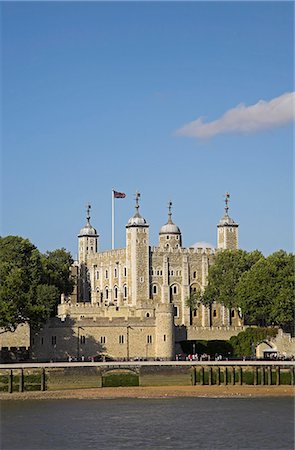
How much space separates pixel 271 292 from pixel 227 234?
987 inches

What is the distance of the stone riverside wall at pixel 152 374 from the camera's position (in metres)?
78.2

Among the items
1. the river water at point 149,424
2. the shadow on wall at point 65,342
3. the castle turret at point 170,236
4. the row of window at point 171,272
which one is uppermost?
the castle turret at point 170,236

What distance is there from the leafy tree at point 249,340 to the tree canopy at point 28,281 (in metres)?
16.3

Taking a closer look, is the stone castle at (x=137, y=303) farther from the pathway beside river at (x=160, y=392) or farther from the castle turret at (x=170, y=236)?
the pathway beside river at (x=160, y=392)

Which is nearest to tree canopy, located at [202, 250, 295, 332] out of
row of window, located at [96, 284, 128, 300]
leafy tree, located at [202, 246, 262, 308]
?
leafy tree, located at [202, 246, 262, 308]

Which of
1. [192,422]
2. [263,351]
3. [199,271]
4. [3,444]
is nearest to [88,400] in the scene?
[192,422]

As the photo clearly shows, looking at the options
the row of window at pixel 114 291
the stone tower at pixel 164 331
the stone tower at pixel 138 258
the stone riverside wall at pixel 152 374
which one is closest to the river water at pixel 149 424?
the stone riverside wall at pixel 152 374

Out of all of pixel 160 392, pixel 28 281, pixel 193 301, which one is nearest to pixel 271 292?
pixel 193 301

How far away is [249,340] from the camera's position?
102 meters

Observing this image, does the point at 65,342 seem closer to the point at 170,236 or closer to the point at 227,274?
the point at 227,274

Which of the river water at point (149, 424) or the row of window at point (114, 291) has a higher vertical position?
the row of window at point (114, 291)

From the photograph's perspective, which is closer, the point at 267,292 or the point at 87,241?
the point at 267,292

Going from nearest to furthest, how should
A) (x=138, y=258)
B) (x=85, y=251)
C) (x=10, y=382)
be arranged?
(x=10, y=382) < (x=138, y=258) < (x=85, y=251)

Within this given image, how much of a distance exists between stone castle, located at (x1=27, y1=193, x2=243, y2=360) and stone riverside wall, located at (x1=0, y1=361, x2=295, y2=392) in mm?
14953
